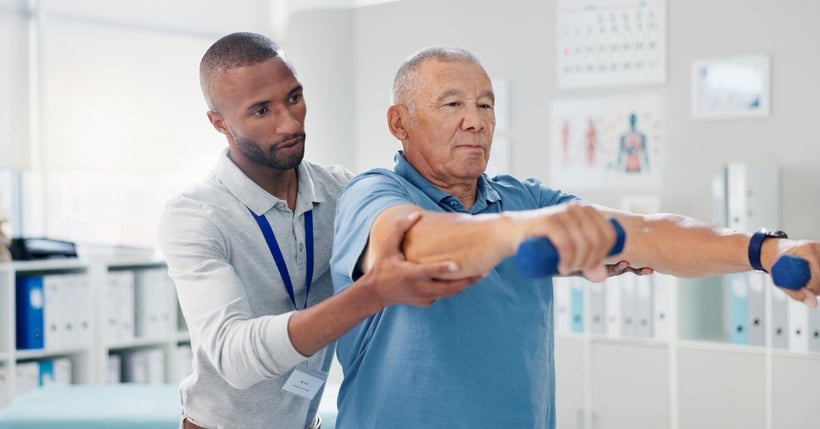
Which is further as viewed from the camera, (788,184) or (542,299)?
(788,184)

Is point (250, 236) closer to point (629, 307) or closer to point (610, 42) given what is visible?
point (629, 307)

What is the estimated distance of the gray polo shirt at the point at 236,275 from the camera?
166cm

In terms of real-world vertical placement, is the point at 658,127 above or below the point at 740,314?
above

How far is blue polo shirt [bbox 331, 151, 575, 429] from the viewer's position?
1581 millimetres

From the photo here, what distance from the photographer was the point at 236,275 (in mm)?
1745

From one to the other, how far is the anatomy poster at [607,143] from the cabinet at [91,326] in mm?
2141

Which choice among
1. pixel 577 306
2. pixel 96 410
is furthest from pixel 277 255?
pixel 577 306

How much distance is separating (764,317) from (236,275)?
304 centimetres

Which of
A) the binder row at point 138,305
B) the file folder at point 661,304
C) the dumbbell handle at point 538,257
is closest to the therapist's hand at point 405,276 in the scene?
the dumbbell handle at point 538,257

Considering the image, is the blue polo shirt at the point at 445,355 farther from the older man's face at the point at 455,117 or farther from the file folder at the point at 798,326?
the file folder at the point at 798,326

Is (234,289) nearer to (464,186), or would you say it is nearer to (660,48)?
(464,186)

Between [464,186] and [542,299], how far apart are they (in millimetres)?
245

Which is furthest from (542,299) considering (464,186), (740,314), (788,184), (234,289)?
(788,184)

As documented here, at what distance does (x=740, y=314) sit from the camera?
4258 millimetres
